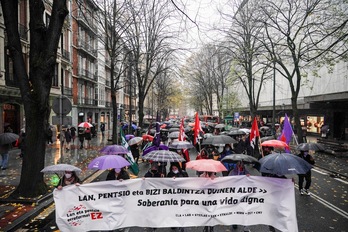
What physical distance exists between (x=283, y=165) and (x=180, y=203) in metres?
2.31

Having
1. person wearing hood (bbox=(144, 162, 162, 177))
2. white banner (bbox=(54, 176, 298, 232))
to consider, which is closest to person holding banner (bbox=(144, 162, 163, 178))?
person wearing hood (bbox=(144, 162, 162, 177))

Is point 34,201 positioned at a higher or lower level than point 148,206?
lower

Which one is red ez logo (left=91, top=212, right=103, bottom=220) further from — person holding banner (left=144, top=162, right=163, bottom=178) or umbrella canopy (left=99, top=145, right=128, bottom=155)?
umbrella canopy (left=99, top=145, right=128, bottom=155)

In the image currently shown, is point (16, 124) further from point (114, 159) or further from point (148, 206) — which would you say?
point (148, 206)

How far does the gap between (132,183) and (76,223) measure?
1.24 m

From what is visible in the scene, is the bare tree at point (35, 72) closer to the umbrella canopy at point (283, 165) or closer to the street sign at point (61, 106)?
the street sign at point (61, 106)

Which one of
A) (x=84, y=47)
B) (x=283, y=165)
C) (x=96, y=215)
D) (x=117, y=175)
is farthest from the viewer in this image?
(x=84, y=47)

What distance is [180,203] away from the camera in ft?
17.9

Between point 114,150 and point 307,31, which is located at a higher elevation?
point 307,31

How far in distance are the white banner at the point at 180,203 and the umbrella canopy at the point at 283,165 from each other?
9.2 inches

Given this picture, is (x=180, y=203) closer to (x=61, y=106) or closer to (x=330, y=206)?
(x=330, y=206)

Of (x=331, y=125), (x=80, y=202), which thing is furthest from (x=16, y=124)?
(x=331, y=125)

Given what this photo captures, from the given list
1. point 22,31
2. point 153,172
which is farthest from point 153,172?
point 22,31

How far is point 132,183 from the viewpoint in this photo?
18.0 ft
